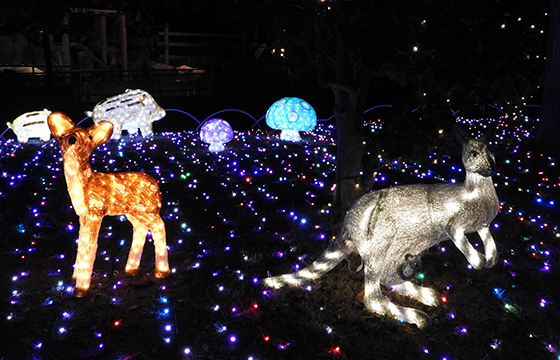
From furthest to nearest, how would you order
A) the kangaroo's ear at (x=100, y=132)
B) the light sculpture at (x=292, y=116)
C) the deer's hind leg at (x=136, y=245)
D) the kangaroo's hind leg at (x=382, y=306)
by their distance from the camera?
the light sculpture at (x=292, y=116) → the deer's hind leg at (x=136, y=245) → the kangaroo's ear at (x=100, y=132) → the kangaroo's hind leg at (x=382, y=306)

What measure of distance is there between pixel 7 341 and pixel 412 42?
388 cm

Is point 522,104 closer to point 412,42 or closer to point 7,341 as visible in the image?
point 412,42

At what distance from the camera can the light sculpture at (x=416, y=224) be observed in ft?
11.8

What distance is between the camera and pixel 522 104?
12656 mm

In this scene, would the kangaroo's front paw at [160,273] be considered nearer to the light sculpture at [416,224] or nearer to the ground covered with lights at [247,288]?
the ground covered with lights at [247,288]

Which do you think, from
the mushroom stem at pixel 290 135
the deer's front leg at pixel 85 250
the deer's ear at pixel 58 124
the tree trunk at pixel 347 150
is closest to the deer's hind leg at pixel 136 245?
the deer's front leg at pixel 85 250

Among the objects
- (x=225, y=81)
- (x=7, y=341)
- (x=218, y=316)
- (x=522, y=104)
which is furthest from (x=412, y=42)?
(x=225, y=81)

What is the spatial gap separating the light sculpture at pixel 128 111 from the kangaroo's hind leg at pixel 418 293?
7.90m

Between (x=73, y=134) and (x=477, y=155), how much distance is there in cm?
314

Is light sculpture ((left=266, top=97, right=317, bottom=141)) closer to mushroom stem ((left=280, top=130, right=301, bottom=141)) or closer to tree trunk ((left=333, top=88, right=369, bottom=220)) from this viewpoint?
mushroom stem ((left=280, top=130, right=301, bottom=141))

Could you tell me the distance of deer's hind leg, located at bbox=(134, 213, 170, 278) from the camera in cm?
440

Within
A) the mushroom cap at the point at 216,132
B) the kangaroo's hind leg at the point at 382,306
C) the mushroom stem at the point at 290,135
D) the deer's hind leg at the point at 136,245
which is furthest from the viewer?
the mushroom stem at the point at 290,135

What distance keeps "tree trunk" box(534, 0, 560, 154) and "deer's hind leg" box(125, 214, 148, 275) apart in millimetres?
8442

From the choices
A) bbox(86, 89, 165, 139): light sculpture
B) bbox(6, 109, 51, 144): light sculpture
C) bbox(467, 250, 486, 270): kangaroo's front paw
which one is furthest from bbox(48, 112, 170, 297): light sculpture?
bbox(6, 109, 51, 144): light sculpture
